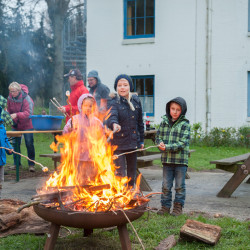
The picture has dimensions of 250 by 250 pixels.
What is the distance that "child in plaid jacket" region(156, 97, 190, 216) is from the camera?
5082 mm

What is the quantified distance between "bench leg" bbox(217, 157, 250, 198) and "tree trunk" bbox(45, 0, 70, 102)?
646 inches

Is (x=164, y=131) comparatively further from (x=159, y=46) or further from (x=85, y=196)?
(x=159, y=46)

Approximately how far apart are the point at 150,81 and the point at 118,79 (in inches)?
367

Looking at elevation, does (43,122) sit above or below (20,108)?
below

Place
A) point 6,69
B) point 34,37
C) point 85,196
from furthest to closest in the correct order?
point 34,37 < point 6,69 < point 85,196

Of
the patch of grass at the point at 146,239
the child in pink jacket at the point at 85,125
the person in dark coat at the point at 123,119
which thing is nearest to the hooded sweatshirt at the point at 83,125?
the child in pink jacket at the point at 85,125

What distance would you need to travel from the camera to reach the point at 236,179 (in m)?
6.21

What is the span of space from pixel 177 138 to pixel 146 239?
1.42m

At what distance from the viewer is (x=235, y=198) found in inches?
247

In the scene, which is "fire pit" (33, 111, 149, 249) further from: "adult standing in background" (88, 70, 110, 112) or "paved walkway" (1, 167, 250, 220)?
"adult standing in background" (88, 70, 110, 112)

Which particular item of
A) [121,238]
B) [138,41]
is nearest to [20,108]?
[121,238]

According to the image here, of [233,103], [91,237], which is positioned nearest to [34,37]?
[233,103]

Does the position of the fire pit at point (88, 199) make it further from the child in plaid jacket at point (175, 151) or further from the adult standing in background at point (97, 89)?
the adult standing in background at point (97, 89)

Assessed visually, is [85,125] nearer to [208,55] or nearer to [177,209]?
[177,209]
